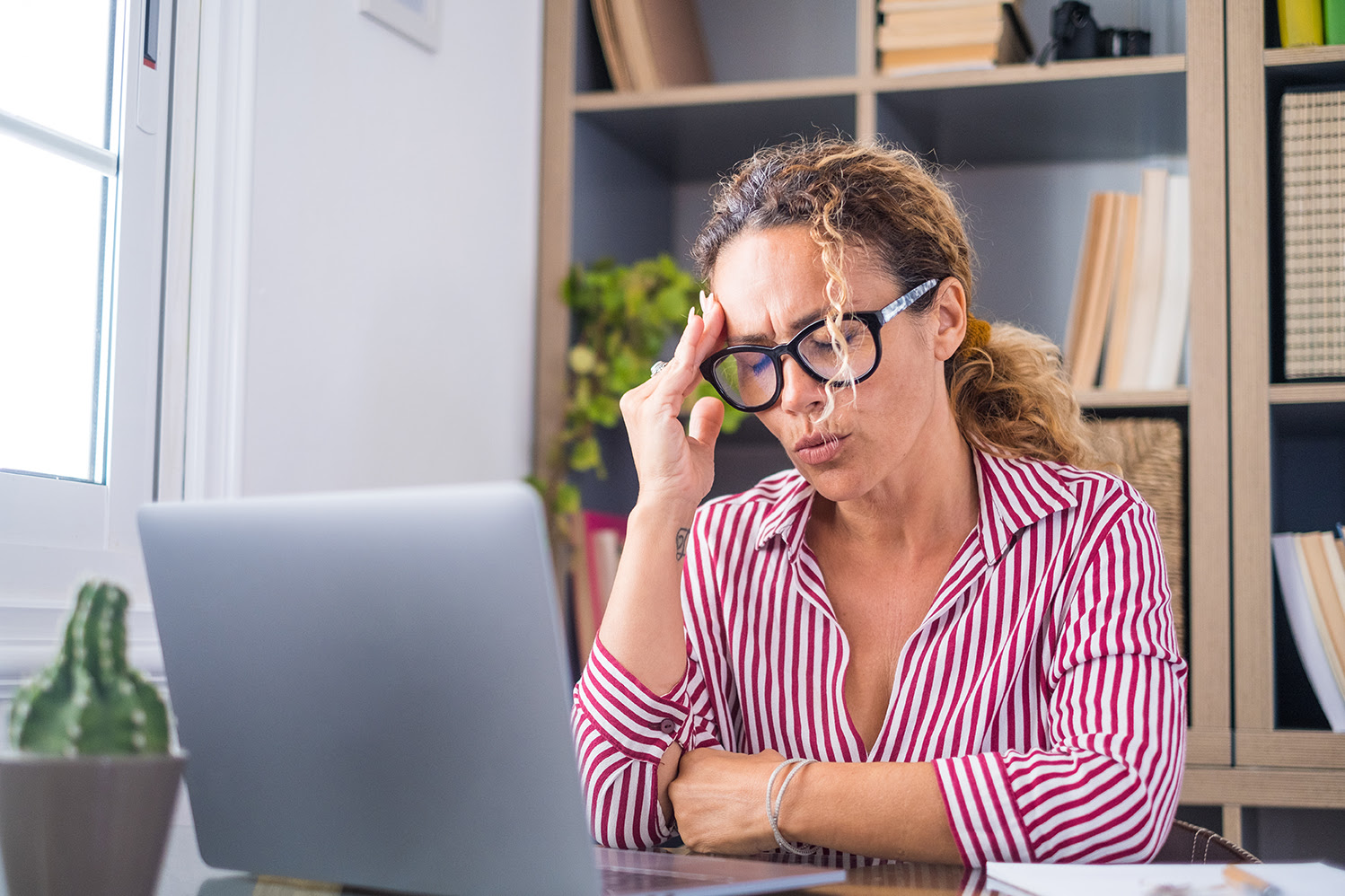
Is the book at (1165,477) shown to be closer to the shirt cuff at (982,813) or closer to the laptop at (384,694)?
the shirt cuff at (982,813)

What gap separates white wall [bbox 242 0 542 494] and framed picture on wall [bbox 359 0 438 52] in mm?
18

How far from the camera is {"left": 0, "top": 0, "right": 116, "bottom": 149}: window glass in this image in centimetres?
140

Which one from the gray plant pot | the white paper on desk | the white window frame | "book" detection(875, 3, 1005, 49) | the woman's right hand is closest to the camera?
the gray plant pot

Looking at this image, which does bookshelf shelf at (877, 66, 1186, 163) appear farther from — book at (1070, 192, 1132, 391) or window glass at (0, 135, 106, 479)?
window glass at (0, 135, 106, 479)

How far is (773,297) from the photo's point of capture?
1205 millimetres

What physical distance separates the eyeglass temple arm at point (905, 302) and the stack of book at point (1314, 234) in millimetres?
935

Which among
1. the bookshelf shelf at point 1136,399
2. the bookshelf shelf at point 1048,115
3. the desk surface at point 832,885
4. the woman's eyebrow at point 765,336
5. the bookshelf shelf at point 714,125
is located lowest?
the desk surface at point 832,885

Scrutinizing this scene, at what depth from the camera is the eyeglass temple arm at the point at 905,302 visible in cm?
121

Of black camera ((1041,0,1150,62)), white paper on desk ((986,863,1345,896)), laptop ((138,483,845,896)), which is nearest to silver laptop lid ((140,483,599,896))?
laptop ((138,483,845,896))

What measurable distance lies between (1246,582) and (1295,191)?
60 centimetres

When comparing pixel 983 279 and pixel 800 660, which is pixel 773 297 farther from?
pixel 983 279

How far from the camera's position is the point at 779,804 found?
976 mm

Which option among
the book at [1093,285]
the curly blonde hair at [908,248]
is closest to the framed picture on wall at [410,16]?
the curly blonde hair at [908,248]

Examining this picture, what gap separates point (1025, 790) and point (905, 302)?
0.48 meters
